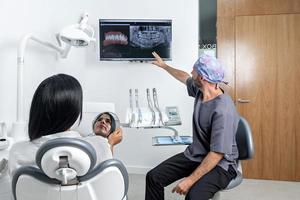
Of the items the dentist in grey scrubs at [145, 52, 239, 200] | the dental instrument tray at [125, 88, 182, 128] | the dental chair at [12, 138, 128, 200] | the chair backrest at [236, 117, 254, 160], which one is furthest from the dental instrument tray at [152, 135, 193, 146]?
Result: the dental chair at [12, 138, 128, 200]

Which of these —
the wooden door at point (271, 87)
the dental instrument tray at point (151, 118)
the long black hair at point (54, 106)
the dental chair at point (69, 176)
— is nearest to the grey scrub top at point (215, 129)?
the dental instrument tray at point (151, 118)

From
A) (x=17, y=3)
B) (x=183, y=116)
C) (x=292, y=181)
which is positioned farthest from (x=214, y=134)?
(x=17, y=3)

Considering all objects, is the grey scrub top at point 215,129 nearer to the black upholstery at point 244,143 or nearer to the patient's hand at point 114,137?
the black upholstery at point 244,143

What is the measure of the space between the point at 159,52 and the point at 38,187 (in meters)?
2.21

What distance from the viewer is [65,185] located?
0.99m

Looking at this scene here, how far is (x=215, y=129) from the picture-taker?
157 cm

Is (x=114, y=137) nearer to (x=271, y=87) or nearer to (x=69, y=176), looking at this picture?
(x=69, y=176)

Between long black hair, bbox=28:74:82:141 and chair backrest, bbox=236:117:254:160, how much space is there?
110 centimetres

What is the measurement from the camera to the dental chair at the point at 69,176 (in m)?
0.90

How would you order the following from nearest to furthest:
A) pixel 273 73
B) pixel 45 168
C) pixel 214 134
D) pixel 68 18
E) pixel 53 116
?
pixel 45 168 → pixel 53 116 → pixel 214 134 → pixel 273 73 → pixel 68 18

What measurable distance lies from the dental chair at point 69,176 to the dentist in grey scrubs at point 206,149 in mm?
639

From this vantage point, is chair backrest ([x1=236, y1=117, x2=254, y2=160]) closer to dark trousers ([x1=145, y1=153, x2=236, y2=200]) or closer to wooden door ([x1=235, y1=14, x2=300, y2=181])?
dark trousers ([x1=145, y1=153, x2=236, y2=200])

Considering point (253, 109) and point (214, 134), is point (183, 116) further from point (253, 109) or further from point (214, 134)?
point (214, 134)

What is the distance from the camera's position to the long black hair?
105 cm
